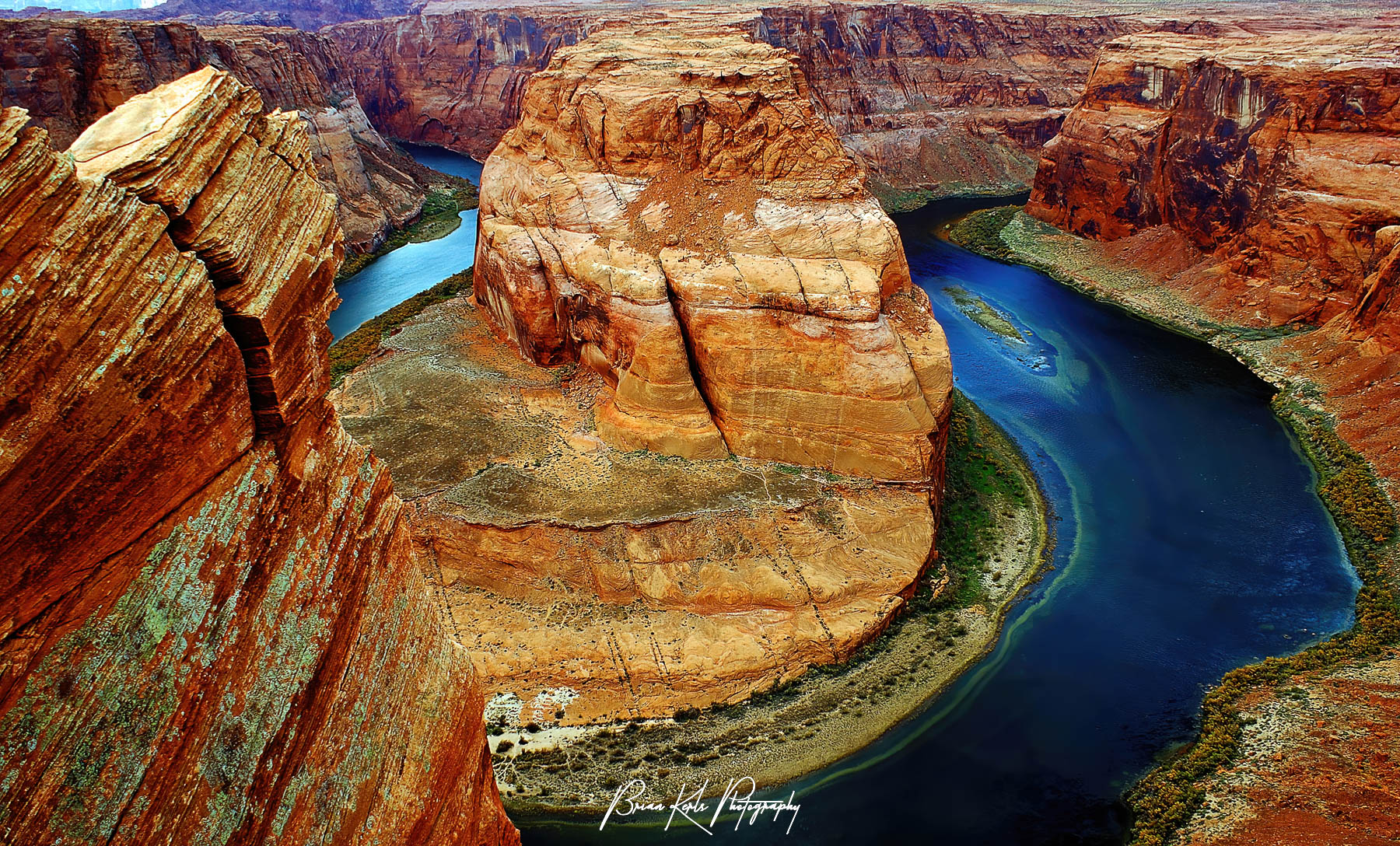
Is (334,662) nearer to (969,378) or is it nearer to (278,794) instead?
(278,794)

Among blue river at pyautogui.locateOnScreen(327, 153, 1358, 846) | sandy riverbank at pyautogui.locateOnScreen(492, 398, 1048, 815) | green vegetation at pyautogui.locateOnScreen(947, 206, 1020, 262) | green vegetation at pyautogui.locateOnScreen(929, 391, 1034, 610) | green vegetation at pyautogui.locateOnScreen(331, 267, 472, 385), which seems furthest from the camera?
green vegetation at pyautogui.locateOnScreen(947, 206, 1020, 262)

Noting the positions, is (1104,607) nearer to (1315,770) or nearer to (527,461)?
(1315,770)

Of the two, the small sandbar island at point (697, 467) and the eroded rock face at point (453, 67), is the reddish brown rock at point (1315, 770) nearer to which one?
the small sandbar island at point (697, 467)

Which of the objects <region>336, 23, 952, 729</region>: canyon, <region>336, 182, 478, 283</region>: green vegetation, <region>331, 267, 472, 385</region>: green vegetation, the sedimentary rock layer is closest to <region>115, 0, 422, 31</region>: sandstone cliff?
<region>336, 182, 478, 283</region>: green vegetation

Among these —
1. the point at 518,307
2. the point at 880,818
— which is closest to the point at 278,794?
the point at 880,818

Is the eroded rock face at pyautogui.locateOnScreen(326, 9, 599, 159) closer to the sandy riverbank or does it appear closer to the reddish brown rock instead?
the sandy riverbank

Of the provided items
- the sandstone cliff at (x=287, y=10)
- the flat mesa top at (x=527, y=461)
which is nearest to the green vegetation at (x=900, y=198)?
the flat mesa top at (x=527, y=461)

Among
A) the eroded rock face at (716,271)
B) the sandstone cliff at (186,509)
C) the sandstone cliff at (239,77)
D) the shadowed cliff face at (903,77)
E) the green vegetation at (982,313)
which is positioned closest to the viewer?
the sandstone cliff at (186,509)
